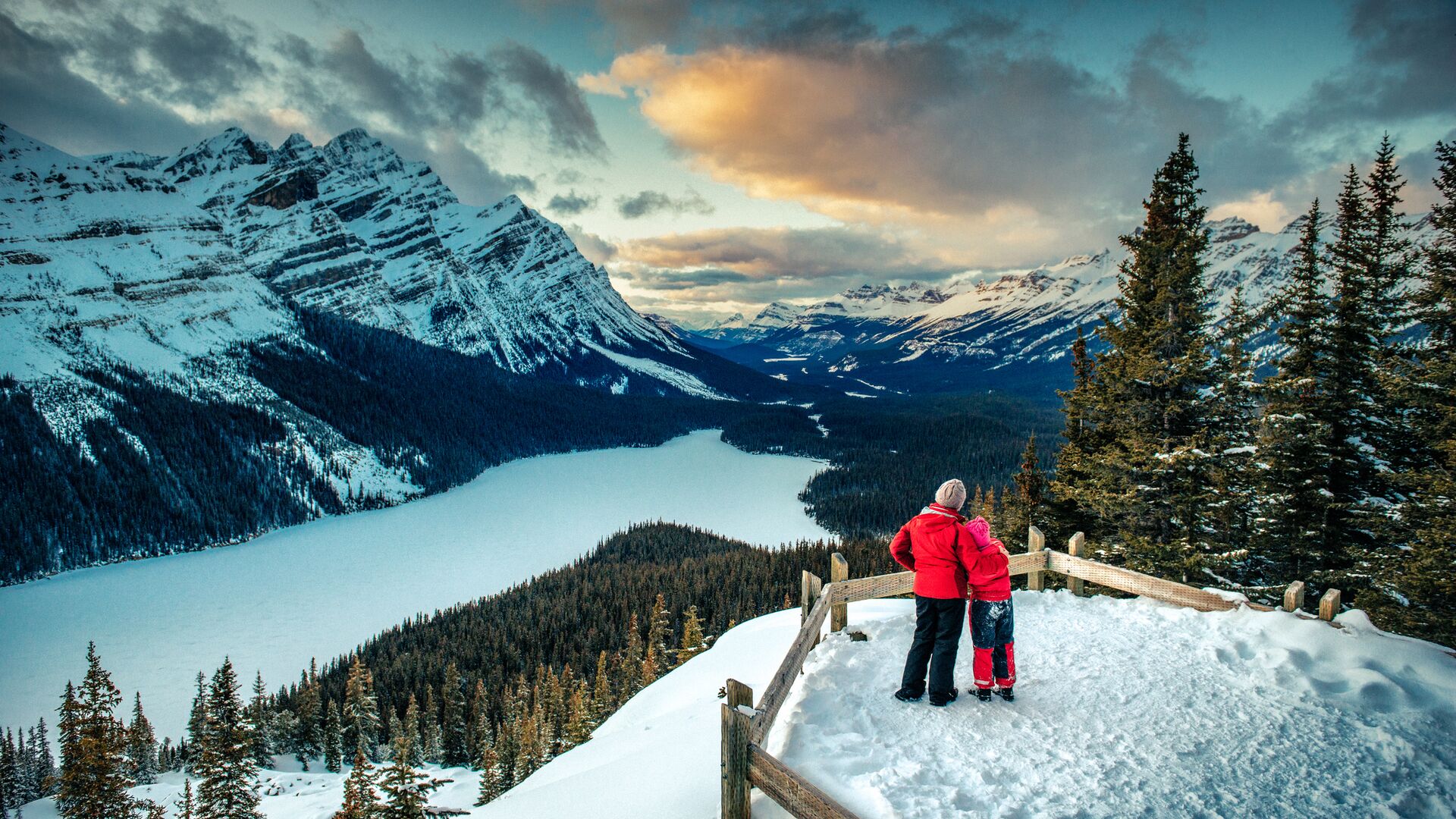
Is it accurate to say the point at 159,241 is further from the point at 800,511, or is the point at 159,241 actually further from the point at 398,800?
the point at 398,800

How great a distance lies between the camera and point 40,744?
4178 centimetres

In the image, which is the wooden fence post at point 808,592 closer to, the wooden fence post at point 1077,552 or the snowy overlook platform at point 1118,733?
the snowy overlook platform at point 1118,733

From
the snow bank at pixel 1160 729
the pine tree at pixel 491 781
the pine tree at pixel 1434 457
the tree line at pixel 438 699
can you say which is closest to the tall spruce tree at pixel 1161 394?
the pine tree at pixel 1434 457

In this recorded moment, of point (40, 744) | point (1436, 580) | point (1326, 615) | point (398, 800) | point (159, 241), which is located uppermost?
point (159, 241)

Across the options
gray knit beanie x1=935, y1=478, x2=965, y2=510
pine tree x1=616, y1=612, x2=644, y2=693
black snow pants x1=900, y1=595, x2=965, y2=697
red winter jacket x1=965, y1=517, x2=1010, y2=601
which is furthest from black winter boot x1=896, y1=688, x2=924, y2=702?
pine tree x1=616, y1=612, x2=644, y2=693

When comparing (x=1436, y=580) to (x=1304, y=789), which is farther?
(x=1436, y=580)

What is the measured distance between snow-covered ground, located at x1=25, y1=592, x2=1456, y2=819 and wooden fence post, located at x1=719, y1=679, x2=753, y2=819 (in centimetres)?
32

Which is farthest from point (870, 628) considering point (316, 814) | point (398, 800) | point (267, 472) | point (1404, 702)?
point (267, 472)

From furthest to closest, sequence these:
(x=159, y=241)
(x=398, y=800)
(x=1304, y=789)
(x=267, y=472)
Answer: (x=159, y=241)
(x=267, y=472)
(x=398, y=800)
(x=1304, y=789)

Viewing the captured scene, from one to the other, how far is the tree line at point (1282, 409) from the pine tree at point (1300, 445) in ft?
0.15

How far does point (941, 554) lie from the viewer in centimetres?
636

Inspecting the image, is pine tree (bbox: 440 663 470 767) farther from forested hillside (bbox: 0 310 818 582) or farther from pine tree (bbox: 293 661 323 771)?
forested hillside (bbox: 0 310 818 582)

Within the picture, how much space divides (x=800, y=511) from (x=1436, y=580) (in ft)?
326

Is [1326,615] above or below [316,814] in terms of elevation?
above
